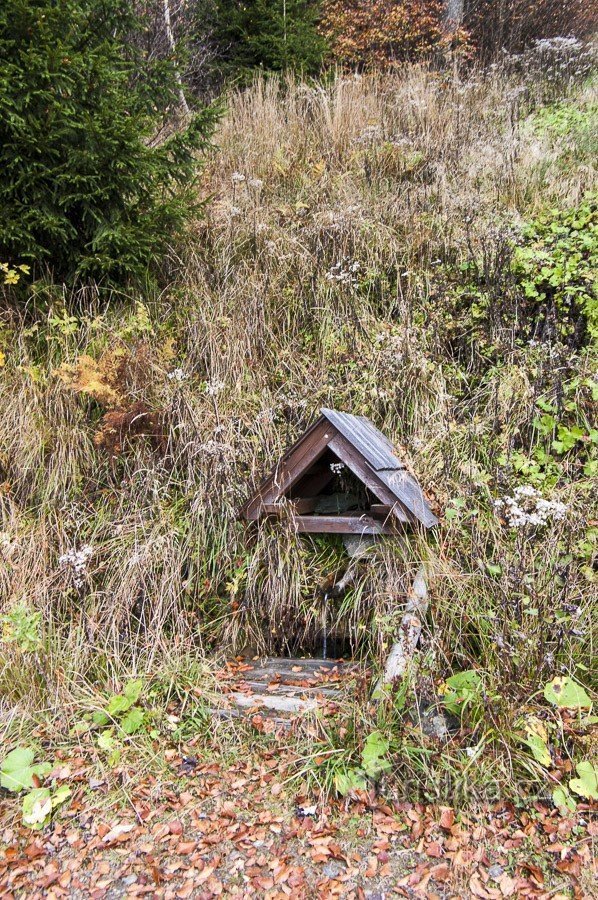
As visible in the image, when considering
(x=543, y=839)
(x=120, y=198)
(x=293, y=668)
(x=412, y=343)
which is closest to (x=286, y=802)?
(x=293, y=668)

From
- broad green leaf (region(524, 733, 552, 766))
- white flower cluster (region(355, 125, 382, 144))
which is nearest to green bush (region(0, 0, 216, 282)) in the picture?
white flower cluster (region(355, 125, 382, 144))

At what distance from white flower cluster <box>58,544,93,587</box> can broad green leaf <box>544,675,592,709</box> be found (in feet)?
9.12

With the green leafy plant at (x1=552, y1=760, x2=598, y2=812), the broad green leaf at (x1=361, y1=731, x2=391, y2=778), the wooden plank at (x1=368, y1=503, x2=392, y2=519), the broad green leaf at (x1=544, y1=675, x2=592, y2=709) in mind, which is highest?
the wooden plank at (x1=368, y1=503, x2=392, y2=519)

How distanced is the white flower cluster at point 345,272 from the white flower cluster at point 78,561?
10.1ft

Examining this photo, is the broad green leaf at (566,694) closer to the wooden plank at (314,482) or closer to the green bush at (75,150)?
the wooden plank at (314,482)

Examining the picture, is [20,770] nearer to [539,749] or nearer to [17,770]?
[17,770]

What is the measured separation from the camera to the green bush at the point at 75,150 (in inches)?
181

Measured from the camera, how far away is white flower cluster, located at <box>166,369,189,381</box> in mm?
4820

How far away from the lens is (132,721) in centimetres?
355

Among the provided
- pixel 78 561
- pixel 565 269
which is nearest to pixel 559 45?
pixel 565 269

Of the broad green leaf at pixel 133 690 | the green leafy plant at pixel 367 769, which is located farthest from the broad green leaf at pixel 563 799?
the broad green leaf at pixel 133 690

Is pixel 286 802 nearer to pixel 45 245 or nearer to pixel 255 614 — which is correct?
pixel 255 614

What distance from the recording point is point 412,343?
496 cm

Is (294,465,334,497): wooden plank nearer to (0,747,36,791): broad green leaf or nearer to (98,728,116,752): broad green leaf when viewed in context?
(98,728,116,752): broad green leaf
